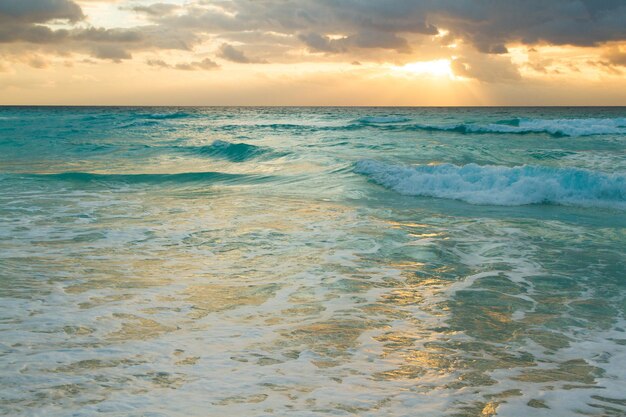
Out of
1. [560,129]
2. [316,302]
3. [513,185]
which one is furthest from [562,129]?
[316,302]

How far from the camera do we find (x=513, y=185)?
14.3 m

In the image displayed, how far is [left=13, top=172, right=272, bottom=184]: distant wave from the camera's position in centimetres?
1708

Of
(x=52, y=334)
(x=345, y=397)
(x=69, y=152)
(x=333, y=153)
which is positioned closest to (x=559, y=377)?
(x=345, y=397)

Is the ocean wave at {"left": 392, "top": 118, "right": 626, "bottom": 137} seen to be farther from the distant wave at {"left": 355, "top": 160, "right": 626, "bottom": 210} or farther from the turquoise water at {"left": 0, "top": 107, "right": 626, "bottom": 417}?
the turquoise water at {"left": 0, "top": 107, "right": 626, "bottom": 417}

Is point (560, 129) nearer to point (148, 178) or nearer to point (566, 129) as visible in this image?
point (566, 129)

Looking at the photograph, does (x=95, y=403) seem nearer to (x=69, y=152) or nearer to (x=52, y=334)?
(x=52, y=334)

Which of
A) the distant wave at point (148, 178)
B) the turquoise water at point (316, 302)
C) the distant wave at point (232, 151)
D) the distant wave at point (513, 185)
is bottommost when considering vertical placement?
the turquoise water at point (316, 302)

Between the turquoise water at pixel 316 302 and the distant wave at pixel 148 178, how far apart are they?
105 inches

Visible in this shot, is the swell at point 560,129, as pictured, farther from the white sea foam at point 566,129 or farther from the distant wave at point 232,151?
the distant wave at point 232,151

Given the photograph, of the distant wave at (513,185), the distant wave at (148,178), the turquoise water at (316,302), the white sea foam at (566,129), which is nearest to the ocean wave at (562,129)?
the white sea foam at (566,129)

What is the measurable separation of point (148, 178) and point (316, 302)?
12.9 metres

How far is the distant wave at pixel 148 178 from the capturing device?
56.0 feet

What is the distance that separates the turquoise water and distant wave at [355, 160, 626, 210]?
0.26 ft

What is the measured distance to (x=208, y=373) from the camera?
169 inches
